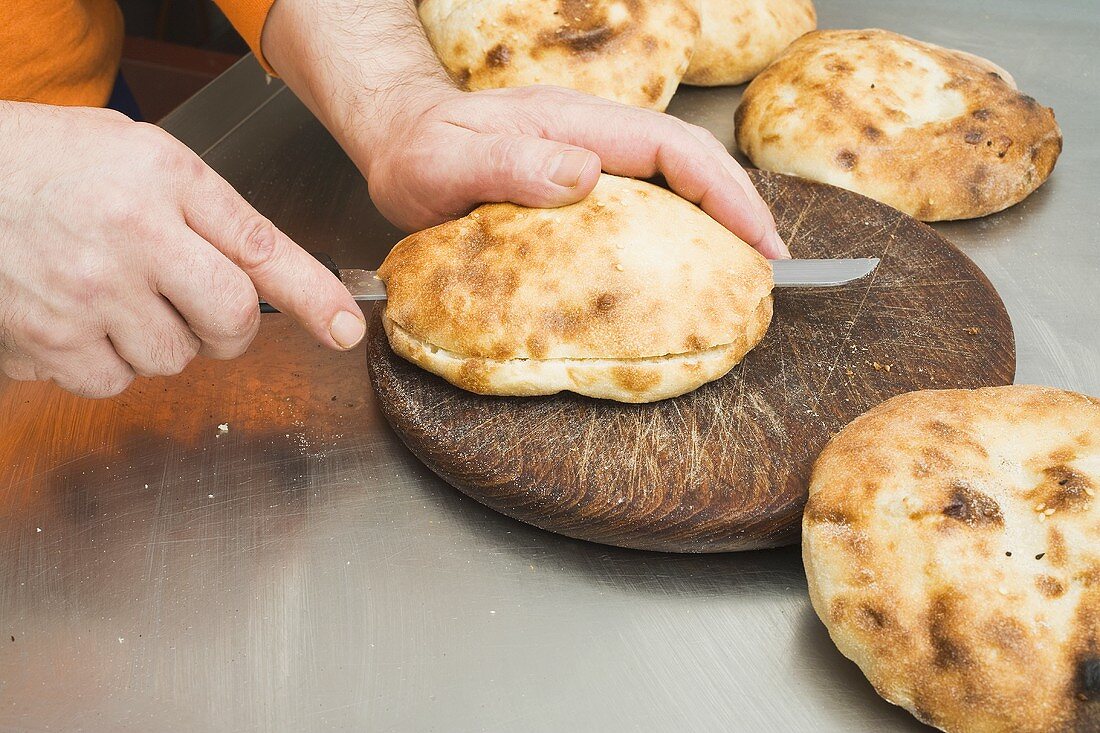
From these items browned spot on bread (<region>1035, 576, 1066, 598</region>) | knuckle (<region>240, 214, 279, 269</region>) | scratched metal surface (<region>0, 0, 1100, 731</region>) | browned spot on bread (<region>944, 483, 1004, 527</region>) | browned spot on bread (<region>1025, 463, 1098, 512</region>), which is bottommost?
scratched metal surface (<region>0, 0, 1100, 731</region>)

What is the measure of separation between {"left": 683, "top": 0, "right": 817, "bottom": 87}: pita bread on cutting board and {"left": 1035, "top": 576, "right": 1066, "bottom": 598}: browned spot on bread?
4.28 feet

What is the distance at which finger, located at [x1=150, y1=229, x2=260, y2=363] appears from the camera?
0.99 m

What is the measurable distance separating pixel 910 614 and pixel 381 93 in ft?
3.65

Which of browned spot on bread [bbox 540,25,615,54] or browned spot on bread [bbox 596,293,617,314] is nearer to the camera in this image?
browned spot on bread [bbox 596,293,617,314]

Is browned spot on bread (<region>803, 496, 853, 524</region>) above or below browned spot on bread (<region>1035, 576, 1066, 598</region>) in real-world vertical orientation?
below

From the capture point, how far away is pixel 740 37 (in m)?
1.84

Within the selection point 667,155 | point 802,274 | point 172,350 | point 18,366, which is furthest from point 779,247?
point 18,366

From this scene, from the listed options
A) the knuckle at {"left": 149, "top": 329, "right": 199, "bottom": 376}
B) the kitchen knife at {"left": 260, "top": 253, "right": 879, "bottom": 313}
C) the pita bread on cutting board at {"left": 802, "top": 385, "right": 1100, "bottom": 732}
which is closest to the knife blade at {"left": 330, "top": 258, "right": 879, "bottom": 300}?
the kitchen knife at {"left": 260, "top": 253, "right": 879, "bottom": 313}

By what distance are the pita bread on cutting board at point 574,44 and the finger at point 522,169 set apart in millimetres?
433

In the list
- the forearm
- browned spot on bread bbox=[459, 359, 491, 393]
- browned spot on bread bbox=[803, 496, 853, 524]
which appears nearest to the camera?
browned spot on bread bbox=[803, 496, 853, 524]

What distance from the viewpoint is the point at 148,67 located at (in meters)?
3.29

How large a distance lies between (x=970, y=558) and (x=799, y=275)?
525 mm

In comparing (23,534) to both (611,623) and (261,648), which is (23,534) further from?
(611,623)

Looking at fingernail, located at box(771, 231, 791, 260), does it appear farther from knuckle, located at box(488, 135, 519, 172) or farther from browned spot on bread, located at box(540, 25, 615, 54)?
browned spot on bread, located at box(540, 25, 615, 54)
